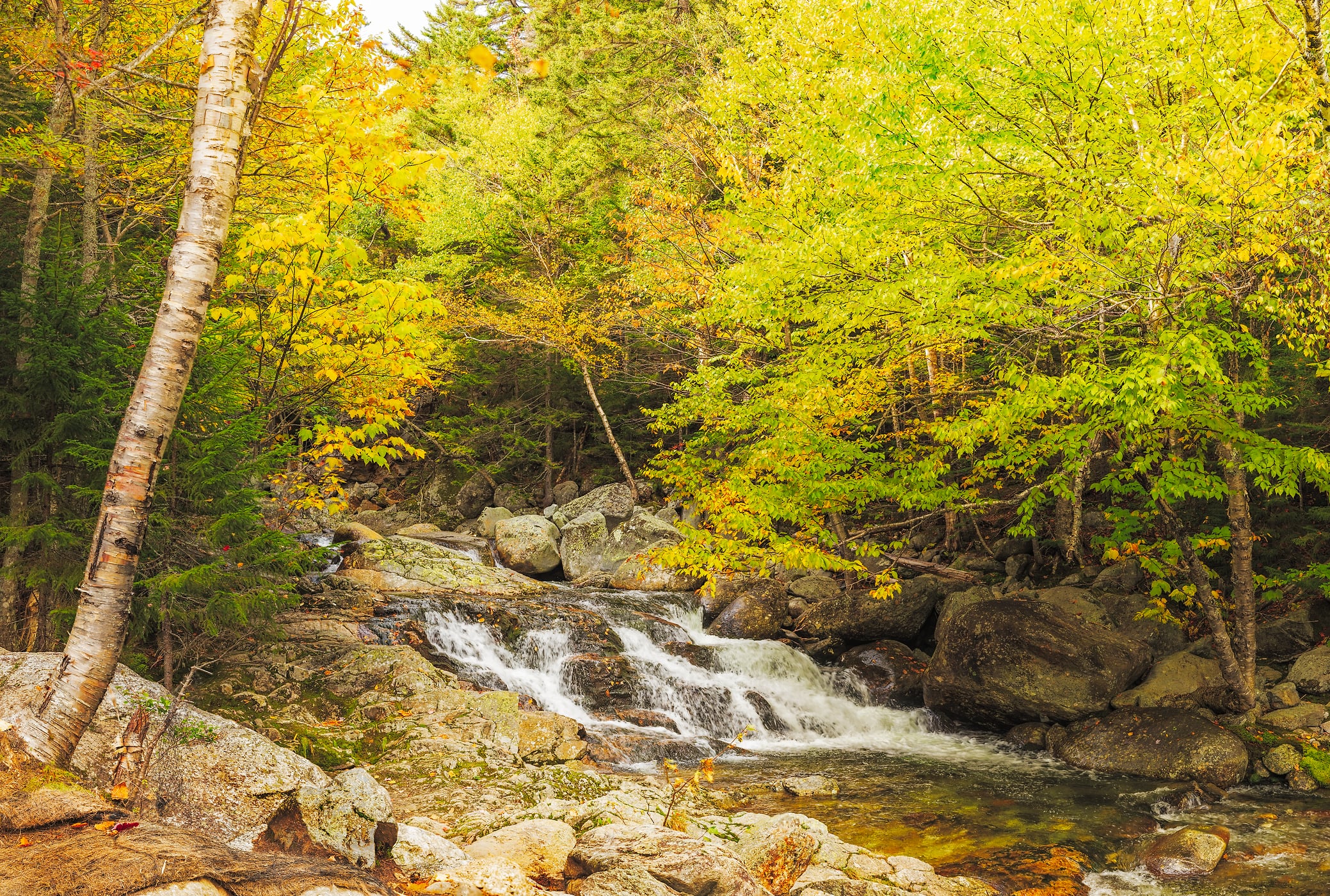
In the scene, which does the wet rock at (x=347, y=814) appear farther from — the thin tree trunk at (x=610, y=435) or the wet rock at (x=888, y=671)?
the thin tree trunk at (x=610, y=435)

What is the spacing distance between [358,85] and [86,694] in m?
5.00

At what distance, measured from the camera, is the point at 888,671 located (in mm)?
12531

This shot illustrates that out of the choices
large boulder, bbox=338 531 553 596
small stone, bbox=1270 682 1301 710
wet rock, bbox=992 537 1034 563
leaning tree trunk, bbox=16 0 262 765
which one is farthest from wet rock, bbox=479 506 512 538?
leaning tree trunk, bbox=16 0 262 765

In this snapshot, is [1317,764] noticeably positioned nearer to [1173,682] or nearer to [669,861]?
[1173,682]

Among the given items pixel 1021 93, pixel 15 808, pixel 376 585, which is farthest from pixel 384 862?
pixel 376 585

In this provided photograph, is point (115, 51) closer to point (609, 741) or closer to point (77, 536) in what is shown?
point (77, 536)

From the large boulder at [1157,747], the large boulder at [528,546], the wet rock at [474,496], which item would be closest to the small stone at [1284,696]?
the large boulder at [1157,747]

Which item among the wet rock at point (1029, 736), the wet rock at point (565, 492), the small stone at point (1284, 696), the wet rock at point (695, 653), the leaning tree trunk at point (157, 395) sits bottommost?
the wet rock at point (1029, 736)

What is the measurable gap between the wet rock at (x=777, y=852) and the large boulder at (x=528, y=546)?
12059 millimetres

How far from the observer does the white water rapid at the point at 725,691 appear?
1067 cm

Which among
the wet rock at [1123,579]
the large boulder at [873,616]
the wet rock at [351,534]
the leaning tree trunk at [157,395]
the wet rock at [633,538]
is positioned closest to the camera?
the leaning tree trunk at [157,395]

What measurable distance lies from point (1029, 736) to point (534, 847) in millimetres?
7949

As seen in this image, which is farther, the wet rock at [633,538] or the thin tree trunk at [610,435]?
the thin tree trunk at [610,435]

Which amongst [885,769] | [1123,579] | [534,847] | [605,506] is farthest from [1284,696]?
[605,506]
